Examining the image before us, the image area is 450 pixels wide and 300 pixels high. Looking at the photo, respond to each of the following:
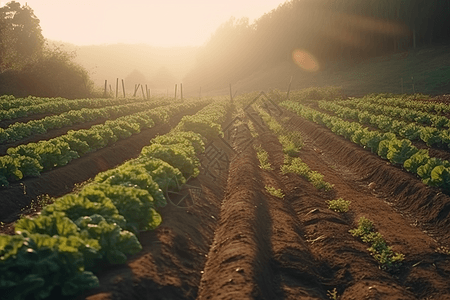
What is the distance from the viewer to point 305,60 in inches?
3529

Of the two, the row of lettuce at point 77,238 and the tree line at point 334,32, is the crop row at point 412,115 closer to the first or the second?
the row of lettuce at point 77,238

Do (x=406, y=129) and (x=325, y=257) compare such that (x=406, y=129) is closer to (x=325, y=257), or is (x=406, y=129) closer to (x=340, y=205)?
(x=340, y=205)

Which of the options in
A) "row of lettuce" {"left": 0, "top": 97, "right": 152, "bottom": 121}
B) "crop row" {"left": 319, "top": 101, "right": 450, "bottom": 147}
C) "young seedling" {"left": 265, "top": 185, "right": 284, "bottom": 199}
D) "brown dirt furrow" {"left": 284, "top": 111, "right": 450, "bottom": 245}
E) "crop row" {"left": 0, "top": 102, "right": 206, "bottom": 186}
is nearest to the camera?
"brown dirt furrow" {"left": 284, "top": 111, "right": 450, "bottom": 245}

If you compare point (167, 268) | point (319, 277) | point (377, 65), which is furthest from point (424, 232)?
point (377, 65)

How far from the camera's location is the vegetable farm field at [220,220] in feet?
17.3

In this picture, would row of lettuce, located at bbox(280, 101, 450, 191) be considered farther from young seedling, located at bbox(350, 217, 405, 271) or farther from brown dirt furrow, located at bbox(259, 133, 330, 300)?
brown dirt furrow, located at bbox(259, 133, 330, 300)

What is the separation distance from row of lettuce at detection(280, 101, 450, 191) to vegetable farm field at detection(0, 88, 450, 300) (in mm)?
65

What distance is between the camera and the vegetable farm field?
17.3 ft

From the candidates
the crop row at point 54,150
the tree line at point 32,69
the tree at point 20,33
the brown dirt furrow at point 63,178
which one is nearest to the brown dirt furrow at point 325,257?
the brown dirt furrow at point 63,178

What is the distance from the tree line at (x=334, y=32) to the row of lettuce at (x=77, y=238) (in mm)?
66678

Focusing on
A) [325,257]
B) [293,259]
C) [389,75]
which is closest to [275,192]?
[325,257]

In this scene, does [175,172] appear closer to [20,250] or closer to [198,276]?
[198,276]

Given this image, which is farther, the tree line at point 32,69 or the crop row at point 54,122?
the tree line at point 32,69

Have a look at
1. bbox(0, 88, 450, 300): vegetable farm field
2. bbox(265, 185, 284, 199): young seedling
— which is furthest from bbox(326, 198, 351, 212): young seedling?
bbox(265, 185, 284, 199): young seedling
